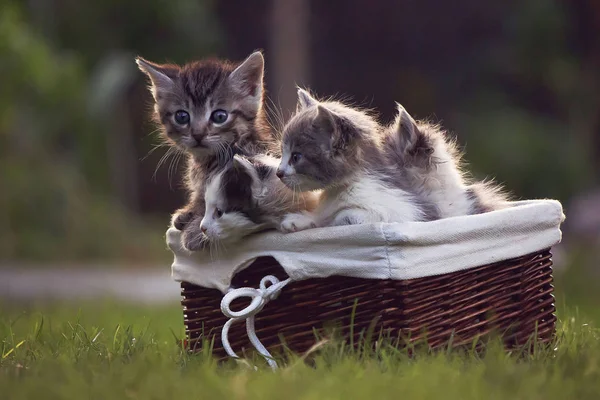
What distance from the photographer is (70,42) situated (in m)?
8.76

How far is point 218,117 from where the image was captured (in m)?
2.72

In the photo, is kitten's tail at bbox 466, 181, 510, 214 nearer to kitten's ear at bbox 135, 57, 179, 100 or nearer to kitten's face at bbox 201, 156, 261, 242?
kitten's face at bbox 201, 156, 261, 242

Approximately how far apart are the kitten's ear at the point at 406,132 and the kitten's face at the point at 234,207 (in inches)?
19.4

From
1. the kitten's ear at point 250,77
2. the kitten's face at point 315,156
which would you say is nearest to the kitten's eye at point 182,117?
the kitten's ear at point 250,77

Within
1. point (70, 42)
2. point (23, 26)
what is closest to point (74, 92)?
point (23, 26)

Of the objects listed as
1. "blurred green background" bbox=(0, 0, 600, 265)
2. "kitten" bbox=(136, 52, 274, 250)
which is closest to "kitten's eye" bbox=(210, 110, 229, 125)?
"kitten" bbox=(136, 52, 274, 250)

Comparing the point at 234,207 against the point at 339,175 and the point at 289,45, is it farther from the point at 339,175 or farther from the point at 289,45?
the point at 289,45

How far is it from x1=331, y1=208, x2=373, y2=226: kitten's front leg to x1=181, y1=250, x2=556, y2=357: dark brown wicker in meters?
0.16

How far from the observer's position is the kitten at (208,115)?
2670 mm

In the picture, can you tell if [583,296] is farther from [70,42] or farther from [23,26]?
[70,42]

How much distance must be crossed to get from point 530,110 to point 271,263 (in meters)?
7.98

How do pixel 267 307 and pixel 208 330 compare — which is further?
pixel 208 330

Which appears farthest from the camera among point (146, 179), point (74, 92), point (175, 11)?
point (146, 179)

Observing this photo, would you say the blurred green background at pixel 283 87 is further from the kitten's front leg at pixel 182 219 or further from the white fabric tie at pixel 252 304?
the white fabric tie at pixel 252 304
